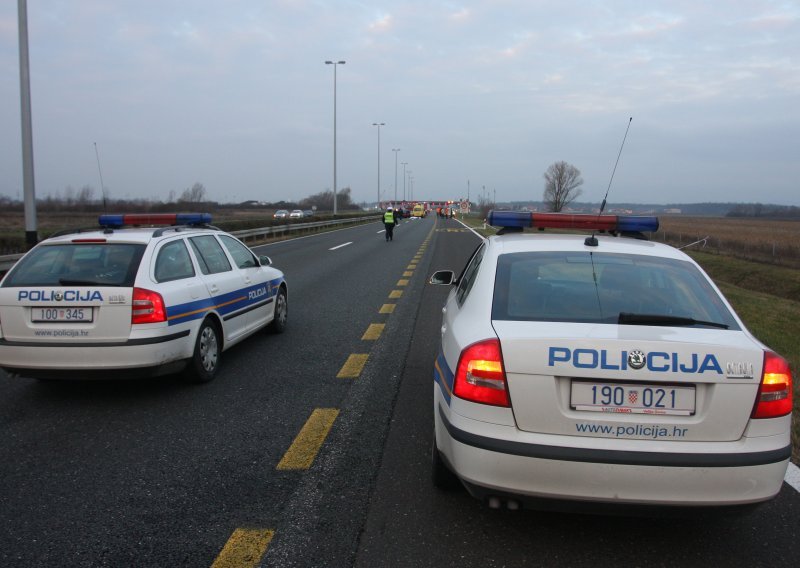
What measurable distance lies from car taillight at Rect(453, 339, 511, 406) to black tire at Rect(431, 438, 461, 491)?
671 mm

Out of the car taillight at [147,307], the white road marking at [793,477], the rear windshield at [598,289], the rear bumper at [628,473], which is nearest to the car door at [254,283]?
the car taillight at [147,307]

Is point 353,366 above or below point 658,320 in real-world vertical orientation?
below

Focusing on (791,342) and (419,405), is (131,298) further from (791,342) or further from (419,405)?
(791,342)

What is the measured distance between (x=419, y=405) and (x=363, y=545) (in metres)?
2.15

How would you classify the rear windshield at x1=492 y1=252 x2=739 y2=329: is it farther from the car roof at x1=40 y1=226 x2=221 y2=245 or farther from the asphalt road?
the car roof at x1=40 y1=226 x2=221 y2=245

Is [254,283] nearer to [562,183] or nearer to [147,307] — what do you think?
[147,307]

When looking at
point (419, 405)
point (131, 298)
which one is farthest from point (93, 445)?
point (419, 405)

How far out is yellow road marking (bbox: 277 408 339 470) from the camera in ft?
13.2

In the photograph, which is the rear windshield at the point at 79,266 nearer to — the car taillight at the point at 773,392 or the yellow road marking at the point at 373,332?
the yellow road marking at the point at 373,332

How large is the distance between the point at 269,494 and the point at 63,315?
8.84 ft

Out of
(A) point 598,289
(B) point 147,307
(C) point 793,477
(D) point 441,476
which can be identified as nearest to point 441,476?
(D) point 441,476

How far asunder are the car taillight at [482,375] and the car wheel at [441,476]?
671 millimetres

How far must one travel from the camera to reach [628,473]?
277 centimetres

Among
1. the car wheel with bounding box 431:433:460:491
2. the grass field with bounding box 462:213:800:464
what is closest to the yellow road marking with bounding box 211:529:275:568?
the car wheel with bounding box 431:433:460:491
